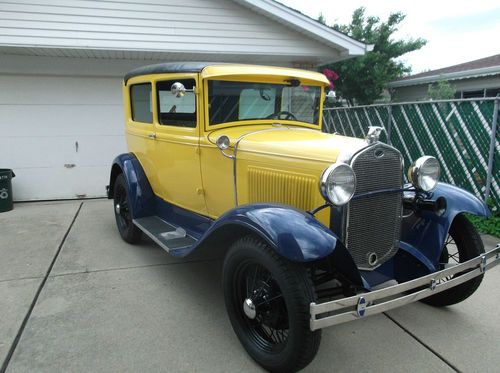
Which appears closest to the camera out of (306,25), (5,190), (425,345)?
(425,345)

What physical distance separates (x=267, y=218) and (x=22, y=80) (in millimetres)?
6251

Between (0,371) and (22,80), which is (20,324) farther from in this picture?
(22,80)

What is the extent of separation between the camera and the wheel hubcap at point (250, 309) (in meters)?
2.45

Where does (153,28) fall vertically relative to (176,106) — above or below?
above

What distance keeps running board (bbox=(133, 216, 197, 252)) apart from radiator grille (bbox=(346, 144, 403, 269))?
1408 millimetres

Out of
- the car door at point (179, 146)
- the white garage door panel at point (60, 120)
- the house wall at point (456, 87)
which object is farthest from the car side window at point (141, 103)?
the house wall at point (456, 87)

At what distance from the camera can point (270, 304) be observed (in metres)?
2.45

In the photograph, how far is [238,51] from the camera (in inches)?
281

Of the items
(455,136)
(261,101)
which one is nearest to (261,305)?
(261,101)

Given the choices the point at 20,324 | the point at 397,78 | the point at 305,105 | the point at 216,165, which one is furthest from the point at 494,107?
the point at 397,78

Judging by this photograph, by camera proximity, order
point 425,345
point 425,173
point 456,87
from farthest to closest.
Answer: point 456,87, point 425,173, point 425,345

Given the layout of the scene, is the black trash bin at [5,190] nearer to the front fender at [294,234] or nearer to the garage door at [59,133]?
the garage door at [59,133]

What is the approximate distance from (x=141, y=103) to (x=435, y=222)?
3.22 metres

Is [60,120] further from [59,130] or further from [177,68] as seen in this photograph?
[177,68]
